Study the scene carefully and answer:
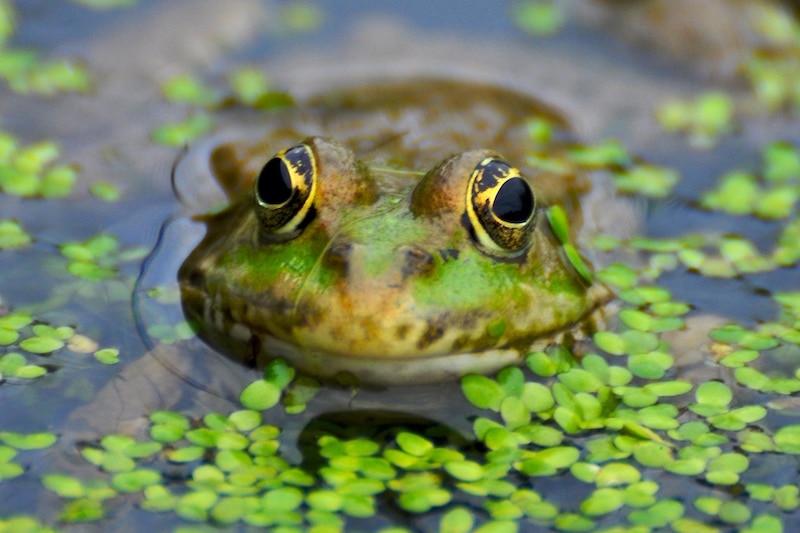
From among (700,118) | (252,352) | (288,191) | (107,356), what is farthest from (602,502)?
(700,118)

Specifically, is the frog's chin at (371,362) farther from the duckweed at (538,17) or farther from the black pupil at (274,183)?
the duckweed at (538,17)

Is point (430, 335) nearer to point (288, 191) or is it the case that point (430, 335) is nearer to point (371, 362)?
point (371, 362)

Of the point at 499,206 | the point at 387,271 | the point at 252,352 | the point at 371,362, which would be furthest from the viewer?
the point at 252,352

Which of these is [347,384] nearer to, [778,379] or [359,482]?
[359,482]

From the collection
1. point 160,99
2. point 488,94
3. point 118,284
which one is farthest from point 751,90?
point 118,284

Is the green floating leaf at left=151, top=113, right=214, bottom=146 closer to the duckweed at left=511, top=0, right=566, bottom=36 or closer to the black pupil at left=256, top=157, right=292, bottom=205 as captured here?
the black pupil at left=256, top=157, right=292, bottom=205

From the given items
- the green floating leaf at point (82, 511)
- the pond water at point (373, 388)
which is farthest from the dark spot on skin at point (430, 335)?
the green floating leaf at point (82, 511)

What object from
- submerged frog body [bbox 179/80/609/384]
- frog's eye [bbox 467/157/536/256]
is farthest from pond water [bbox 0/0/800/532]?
frog's eye [bbox 467/157/536/256]

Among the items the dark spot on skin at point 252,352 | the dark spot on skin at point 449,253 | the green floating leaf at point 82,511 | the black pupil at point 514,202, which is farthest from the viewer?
the dark spot on skin at point 252,352
